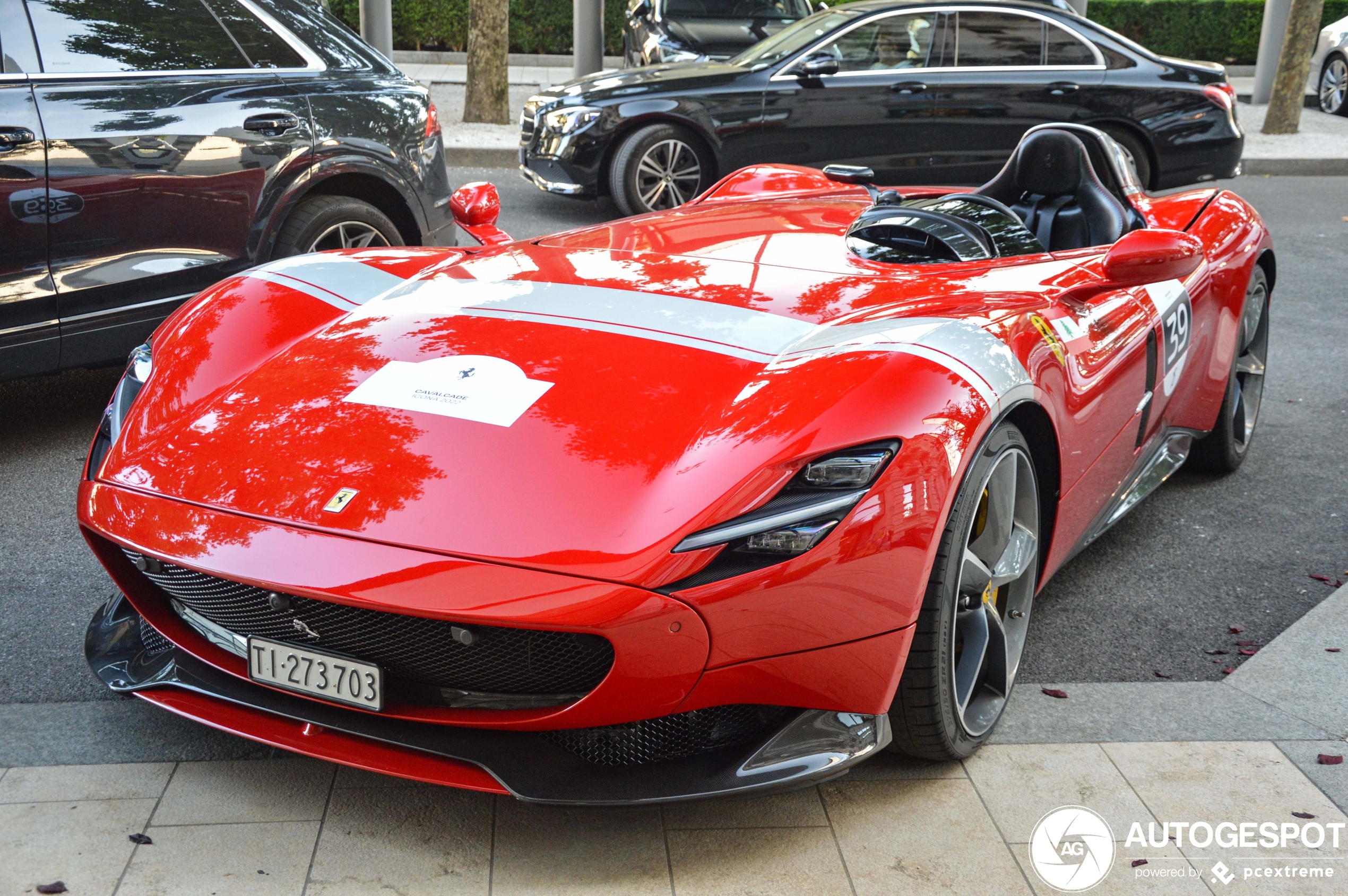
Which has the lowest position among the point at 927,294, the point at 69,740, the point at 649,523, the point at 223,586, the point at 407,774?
the point at 69,740

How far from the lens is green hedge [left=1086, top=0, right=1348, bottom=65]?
18125 millimetres

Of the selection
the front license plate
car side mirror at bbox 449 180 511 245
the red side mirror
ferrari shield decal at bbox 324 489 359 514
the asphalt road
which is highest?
the red side mirror

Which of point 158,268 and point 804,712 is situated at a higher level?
point 158,268

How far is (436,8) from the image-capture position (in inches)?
694

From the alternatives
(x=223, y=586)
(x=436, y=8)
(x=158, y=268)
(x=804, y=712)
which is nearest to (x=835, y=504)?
(x=804, y=712)

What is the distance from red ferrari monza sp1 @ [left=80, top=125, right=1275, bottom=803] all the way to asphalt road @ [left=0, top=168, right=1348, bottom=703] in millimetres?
328

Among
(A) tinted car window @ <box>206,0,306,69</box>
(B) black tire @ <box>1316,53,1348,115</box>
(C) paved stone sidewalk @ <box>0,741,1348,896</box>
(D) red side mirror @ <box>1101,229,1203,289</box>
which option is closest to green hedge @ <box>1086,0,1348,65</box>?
(B) black tire @ <box>1316,53,1348,115</box>

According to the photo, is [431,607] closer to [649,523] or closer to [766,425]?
[649,523]

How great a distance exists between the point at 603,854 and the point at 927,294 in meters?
1.46

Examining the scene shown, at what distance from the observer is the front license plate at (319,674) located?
7.41ft

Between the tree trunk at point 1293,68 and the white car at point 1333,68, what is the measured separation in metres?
2.75

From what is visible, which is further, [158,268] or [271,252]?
[271,252]

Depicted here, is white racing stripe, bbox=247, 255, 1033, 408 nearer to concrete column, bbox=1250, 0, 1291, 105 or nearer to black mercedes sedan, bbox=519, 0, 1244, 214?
black mercedes sedan, bbox=519, 0, 1244, 214

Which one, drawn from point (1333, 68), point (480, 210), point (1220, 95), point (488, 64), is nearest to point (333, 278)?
point (480, 210)
